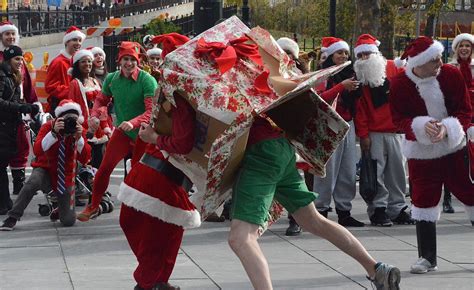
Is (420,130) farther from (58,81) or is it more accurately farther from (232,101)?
(58,81)

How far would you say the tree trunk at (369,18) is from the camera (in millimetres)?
25469

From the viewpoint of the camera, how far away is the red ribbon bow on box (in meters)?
6.94

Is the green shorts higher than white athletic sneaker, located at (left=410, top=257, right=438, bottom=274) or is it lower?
higher

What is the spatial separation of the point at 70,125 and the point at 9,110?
111cm

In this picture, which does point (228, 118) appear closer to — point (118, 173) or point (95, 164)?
point (95, 164)

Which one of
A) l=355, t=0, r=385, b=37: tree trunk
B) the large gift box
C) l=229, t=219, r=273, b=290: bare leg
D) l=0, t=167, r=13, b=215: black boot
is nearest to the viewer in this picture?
l=229, t=219, r=273, b=290: bare leg

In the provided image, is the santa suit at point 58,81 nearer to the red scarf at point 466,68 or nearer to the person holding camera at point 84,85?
the person holding camera at point 84,85

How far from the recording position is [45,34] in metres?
49.6

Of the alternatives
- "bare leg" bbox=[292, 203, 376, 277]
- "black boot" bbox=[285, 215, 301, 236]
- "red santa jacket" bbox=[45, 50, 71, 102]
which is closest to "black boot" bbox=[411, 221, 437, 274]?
"bare leg" bbox=[292, 203, 376, 277]

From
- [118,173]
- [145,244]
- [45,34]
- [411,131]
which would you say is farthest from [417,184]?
[45,34]

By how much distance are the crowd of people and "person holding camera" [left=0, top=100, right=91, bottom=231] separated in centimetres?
1

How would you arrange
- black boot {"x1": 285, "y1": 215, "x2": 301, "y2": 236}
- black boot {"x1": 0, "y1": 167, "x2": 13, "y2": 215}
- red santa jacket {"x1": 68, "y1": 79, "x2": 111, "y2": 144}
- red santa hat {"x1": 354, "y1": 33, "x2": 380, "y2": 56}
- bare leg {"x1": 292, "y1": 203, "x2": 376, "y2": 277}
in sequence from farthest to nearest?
red santa jacket {"x1": 68, "y1": 79, "x2": 111, "y2": 144} < black boot {"x1": 0, "y1": 167, "x2": 13, "y2": 215} < red santa hat {"x1": 354, "y1": 33, "x2": 380, "y2": 56} < black boot {"x1": 285, "y1": 215, "x2": 301, "y2": 236} < bare leg {"x1": 292, "y1": 203, "x2": 376, "y2": 277}

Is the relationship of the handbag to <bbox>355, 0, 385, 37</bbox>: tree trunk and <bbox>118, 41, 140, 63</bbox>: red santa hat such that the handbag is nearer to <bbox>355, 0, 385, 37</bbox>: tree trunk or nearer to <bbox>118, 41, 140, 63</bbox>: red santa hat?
<bbox>118, 41, 140, 63</bbox>: red santa hat

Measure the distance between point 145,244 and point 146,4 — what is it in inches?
1990
